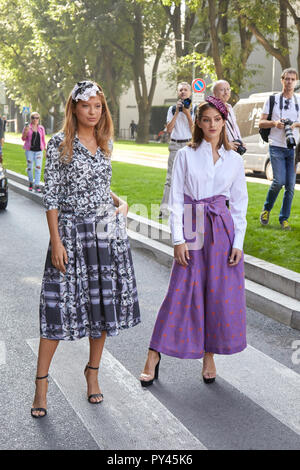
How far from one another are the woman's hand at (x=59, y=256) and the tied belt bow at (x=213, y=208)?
34.2 inches

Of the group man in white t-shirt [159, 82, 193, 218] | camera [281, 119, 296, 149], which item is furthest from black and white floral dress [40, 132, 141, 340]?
man in white t-shirt [159, 82, 193, 218]

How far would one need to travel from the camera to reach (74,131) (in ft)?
11.2

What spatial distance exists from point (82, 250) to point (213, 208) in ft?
2.80

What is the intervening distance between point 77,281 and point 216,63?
2067 cm

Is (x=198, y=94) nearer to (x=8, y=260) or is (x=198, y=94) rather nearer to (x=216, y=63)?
(x=216, y=63)

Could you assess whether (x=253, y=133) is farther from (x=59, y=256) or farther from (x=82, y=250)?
(x=59, y=256)

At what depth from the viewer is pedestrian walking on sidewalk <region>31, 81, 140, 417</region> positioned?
3400 millimetres

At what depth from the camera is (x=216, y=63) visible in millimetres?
22906

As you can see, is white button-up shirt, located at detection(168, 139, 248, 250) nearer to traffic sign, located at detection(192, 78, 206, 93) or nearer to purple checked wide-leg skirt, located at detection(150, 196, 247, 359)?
purple checked wide-leg skirt, located at detection(150, 196, 247, 359)

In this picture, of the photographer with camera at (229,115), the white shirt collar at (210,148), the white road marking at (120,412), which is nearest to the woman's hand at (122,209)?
the white shirt collar at (210,148)

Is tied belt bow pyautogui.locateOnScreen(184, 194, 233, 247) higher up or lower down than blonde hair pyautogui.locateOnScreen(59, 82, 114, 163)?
lower down

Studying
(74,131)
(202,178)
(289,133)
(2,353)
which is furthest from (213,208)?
(289,133)

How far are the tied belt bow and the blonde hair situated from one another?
24.7 inches
